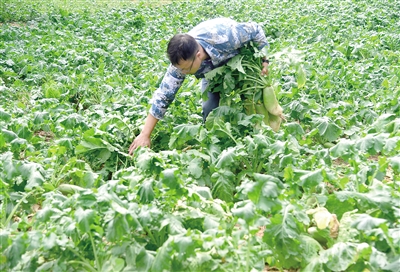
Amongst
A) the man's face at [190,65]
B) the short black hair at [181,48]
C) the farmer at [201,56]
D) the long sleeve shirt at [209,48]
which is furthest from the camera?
the long sleeve shirt at [209,48]

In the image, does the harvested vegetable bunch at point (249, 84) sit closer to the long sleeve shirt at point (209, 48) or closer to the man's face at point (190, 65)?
the long sleeve shirt at point (209, 48)

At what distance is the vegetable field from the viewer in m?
2.63

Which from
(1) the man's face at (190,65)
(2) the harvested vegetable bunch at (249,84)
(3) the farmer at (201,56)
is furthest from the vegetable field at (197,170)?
(1) the man's face at (190,65)

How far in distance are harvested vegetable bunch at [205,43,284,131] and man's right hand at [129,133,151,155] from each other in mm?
826

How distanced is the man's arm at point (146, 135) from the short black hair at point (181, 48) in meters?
0.62

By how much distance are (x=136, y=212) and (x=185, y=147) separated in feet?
7.00

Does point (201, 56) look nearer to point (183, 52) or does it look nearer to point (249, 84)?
point (183, 52)

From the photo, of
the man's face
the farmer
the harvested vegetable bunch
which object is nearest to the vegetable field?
the harvested vegetable bunch

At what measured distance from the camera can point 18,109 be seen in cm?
552

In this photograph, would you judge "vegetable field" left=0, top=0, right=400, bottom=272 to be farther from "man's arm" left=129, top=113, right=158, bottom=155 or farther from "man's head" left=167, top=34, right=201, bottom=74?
"man's head" left=167, top=34, right=201, bottom=74

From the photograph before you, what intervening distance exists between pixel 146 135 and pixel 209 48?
3.24 ft

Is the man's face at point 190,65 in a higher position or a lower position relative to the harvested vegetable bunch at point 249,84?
higher

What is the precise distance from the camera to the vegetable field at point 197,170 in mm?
2633

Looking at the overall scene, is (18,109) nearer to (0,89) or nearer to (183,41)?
(0,89)
